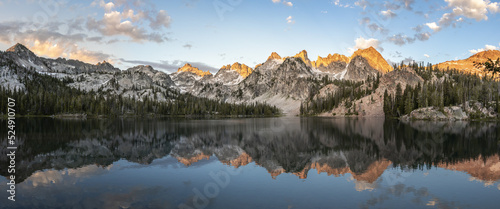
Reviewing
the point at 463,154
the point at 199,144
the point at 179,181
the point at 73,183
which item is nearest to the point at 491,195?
the point at 463,154

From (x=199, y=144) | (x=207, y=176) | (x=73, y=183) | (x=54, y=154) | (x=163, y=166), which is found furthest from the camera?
(x=199, y=144)

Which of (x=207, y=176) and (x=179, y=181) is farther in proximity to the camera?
(x=207, y=176)

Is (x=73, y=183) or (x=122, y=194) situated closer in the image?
(x=122, y=194)

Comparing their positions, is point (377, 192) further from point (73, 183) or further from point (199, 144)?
point (199, 144)

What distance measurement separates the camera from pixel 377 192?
73.2 feet

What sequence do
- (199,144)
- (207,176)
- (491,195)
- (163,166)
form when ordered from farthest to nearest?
(199,144)
(163,166)
(207,176)
(491,195)

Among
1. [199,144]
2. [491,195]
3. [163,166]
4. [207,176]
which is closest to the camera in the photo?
[491,195]

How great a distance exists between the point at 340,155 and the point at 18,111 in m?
227

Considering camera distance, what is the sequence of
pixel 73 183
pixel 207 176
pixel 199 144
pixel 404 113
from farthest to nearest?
pixel 404 113
pixel 199 144
pixel 207 176
pixel 73 183

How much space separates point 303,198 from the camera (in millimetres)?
21219

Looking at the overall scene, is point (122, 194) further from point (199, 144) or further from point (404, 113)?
point (404, 113)

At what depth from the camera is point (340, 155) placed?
39.5 m

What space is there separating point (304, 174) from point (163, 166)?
636 inches

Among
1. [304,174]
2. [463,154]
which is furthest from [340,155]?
[463,154]
